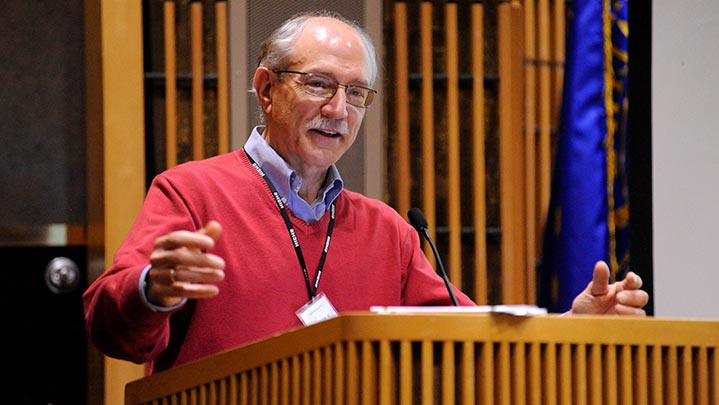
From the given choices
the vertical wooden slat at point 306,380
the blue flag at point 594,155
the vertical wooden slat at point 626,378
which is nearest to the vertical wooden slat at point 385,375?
the vertical wooden slat at point 306,380

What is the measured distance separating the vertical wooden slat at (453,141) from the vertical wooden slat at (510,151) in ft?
0.54

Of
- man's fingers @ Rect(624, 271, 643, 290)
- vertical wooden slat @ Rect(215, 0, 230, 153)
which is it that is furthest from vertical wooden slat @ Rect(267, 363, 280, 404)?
vertical wooden slat @ Rect(215, 0, 230, 153)

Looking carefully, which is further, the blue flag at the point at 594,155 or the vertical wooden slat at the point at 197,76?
the vertical wooden slat at the point at 197,76

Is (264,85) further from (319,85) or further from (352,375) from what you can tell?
(352,375)

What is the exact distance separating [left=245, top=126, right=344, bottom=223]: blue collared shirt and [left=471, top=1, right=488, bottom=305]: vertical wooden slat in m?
1.41

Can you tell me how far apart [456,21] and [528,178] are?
664 mm

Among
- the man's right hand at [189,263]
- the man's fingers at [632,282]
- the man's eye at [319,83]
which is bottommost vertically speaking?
the man's fingers at [632,282]

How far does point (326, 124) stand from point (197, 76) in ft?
4.70

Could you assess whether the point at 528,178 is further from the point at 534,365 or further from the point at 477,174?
the point at 534,365

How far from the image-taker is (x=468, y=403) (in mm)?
1282

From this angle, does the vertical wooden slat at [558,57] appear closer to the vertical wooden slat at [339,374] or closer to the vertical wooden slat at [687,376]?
the vertical wooden slat at [687,376]

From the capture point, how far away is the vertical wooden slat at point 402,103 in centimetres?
346

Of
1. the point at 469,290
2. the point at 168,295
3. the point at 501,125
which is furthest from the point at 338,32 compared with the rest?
the point at 469,290

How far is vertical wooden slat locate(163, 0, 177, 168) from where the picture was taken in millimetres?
3363
